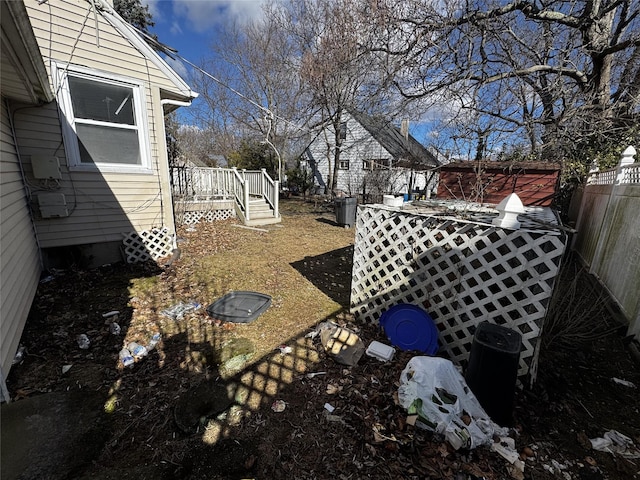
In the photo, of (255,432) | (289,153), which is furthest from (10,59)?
(289,153)

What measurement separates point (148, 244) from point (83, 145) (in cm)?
208

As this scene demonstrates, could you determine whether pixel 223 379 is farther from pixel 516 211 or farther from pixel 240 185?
pixel 240 185

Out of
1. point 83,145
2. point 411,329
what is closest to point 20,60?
point 83,145

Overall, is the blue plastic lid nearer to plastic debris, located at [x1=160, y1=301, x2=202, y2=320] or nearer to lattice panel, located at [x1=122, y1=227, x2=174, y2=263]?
plastic debris, located at [x1=160, y1=301, x2=202, y2=320]

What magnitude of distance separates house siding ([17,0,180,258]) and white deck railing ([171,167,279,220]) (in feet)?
12.0

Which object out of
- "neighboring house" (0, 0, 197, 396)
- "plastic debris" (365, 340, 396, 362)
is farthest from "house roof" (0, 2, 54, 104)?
"plastic debris" (365, 340, 396, 362)

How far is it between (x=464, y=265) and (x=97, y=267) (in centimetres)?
627

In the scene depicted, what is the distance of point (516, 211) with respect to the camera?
2.54 metres

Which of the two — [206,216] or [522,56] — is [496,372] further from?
[522,56]

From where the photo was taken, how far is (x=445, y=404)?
85.4 inches

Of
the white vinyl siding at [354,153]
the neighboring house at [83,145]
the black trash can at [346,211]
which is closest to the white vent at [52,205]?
the neighboring house at [83,145]

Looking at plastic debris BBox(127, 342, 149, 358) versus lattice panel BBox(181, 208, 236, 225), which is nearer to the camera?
plastic debris BBox(127, 342, 149, 358)

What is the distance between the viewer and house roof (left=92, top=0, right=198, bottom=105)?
4750mm

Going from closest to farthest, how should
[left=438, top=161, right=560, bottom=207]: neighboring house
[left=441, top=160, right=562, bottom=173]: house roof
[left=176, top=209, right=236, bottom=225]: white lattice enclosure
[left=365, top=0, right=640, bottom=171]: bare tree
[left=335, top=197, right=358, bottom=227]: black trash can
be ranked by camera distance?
Result: [left=365, top=0, right=640, bottom=171]: bare tree, [left=441, top=160, right=562, bottom=173]: house roof, [left=438, top=161, right=560, bottom=207]: neighboring house, [left=176, top=209, right=236, bottom=225]: white lattice enclosure, [left=335, top=197, right=358, bottom=227]: black trash can
